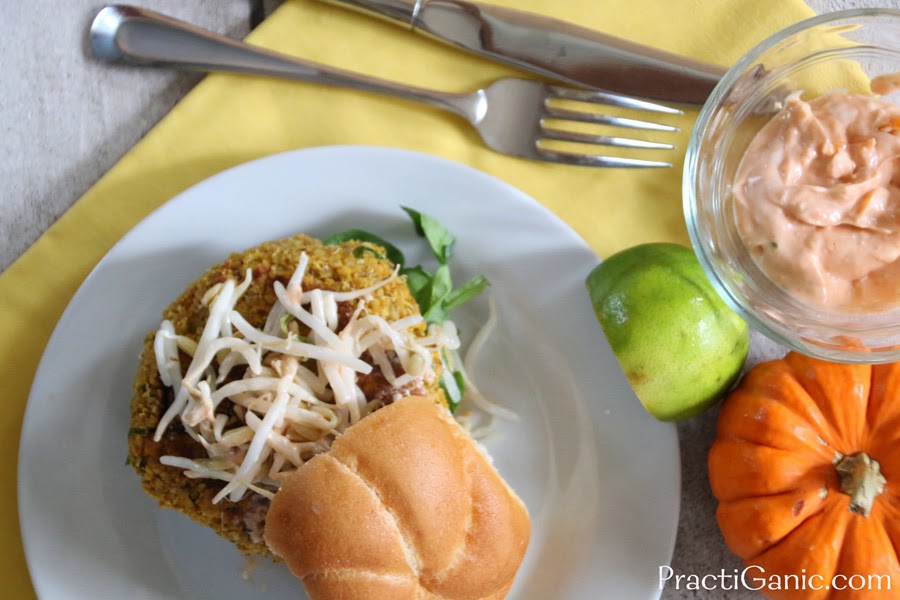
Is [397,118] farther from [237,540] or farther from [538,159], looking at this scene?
[237,540]

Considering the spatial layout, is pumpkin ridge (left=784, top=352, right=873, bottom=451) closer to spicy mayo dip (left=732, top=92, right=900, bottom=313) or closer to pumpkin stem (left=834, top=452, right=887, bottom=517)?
pumpkin stem (left=834, top=452, right=887, bottom=517)

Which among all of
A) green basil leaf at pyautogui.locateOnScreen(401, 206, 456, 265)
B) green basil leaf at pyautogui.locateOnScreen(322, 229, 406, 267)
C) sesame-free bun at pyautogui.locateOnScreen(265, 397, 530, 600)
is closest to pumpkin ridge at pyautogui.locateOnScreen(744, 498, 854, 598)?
sesame-free bun at pyautogui.locateOnScreen(265, 397, 530, 600)

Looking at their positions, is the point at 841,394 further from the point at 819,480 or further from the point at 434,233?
the point at 434,233

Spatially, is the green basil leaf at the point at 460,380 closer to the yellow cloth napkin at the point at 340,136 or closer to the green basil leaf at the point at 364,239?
the green basil leaf at the point at 364,239

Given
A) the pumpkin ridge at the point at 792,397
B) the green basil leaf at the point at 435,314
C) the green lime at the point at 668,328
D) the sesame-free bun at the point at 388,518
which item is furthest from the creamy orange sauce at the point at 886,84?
the sesame-free bun at the point at 388,518

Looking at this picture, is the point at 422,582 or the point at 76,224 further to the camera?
the point at 76,224

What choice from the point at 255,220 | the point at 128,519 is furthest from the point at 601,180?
the point at 128,519

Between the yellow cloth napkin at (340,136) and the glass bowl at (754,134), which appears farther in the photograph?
the yellow cloth napkin at (340,136)
